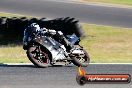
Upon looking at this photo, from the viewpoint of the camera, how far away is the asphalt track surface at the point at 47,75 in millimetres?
11484

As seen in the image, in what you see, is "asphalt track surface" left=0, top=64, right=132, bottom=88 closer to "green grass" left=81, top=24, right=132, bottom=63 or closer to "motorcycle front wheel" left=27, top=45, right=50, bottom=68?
"motorcycle front wheel" left=27, top=45, right=50, bottom=68

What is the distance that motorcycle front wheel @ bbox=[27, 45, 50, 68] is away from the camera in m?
14.0

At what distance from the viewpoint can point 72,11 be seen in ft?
102

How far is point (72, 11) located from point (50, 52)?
16917 mm

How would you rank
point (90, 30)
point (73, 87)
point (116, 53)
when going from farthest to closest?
point (90, 30) < point (116, 53) < point (73, 87)

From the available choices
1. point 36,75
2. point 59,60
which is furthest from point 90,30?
point 36,75

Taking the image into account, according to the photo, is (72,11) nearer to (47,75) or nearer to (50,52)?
(50,52)

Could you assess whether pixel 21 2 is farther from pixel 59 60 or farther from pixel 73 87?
pixel 73 87

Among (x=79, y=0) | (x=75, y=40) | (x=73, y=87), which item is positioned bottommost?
→ (x=73, y=87)

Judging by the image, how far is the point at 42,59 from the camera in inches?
557

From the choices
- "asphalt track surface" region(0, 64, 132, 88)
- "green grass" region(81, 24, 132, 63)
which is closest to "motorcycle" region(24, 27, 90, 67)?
"asphalt track surface" region(0, 64, 132, 88)

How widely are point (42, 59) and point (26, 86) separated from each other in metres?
2.83

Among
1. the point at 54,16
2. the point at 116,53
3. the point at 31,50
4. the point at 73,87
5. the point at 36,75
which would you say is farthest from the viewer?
the point at 54,16

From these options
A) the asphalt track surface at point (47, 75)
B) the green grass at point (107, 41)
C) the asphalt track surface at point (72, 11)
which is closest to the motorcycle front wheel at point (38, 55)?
the asphalt track surface at point (47, 75)
